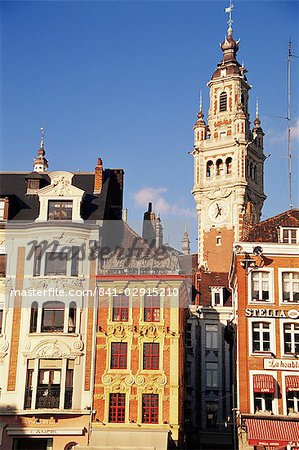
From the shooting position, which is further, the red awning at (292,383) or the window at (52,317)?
the window at (52,317)

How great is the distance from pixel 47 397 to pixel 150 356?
247 inches

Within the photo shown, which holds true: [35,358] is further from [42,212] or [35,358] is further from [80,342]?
[42,212]

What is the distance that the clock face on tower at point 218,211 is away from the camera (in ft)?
274

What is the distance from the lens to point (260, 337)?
39562 mm

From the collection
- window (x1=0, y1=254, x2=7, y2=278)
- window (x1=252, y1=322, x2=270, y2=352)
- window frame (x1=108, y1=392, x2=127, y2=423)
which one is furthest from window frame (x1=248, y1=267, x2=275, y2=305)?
window (x1=0, y1=254, x2=7, y2=278)

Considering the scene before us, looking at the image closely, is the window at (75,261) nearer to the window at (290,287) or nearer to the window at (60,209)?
the window at (60,209)

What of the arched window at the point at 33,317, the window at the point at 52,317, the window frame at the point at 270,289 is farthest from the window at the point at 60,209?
the window frame at the point at 270,289

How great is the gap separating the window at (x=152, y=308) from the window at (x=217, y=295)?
68.7 ft

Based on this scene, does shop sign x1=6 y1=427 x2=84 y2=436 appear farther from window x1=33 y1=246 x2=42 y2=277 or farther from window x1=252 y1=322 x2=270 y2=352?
window x1=252 y1=322 x2=270 y2=352

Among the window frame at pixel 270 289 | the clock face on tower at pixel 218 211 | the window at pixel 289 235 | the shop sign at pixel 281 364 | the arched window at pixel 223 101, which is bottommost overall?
the shop sign at pixel 281 364

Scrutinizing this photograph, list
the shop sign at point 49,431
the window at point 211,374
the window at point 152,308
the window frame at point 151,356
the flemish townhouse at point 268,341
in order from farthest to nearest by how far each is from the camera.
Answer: the window at point 211,374 → the window at point 152,308 → the window frame at point 151,356 → the shop sign at point 49,431 → the flemish townhouse at point 268,341

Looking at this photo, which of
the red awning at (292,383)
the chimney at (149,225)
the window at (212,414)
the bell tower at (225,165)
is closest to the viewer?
the red awning at (292,383)

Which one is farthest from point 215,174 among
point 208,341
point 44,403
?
point 44,403

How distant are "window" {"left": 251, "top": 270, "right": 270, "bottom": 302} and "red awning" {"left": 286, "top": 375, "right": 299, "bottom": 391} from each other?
15.0 ft
